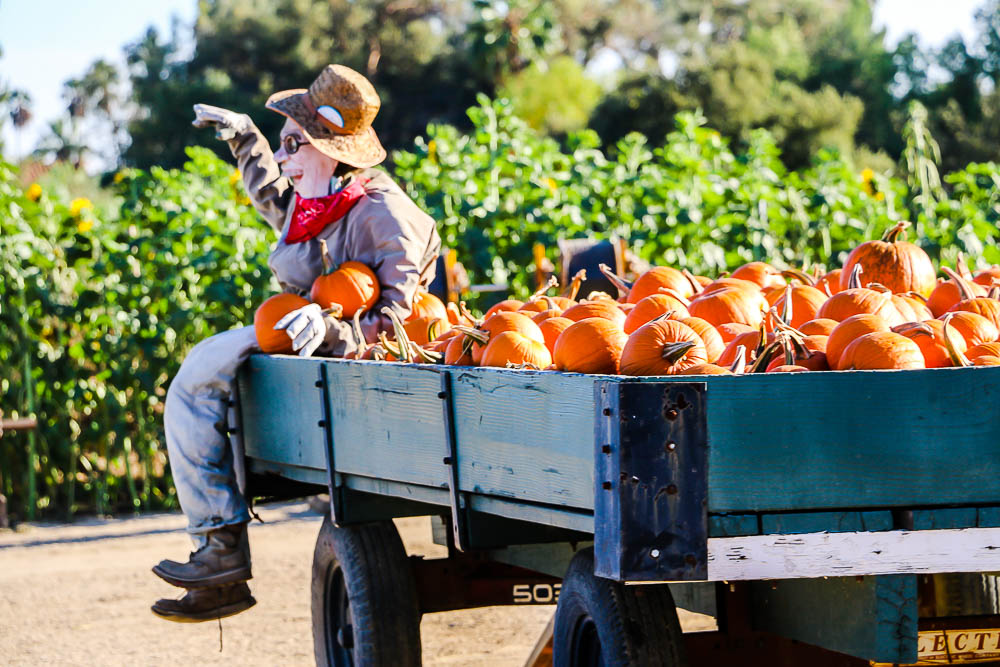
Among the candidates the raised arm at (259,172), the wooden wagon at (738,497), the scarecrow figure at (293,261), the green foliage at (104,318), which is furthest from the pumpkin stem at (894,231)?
the green foliage at (104,318)

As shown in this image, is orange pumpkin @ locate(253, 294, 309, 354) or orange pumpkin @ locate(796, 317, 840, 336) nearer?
orange pumpkin @ locate(796, 317, 840, 336)

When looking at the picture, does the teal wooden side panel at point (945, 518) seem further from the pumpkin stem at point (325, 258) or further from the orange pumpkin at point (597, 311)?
the pumpkin stem at point (325, 258)

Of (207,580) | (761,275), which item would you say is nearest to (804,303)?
(761,275)

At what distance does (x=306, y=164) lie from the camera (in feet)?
17.4

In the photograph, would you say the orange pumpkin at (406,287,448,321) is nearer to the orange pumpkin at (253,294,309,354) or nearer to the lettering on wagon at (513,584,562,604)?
the orange pumpkin at (253,294,309,354)

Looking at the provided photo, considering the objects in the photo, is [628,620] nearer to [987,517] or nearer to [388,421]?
[987,517]

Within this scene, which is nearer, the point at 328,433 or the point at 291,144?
the point at 328,433

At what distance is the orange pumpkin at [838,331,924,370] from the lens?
2.93 m

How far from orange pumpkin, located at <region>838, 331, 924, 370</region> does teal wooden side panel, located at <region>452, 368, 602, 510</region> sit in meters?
0.69

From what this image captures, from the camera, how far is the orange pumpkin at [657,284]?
4.20 meters

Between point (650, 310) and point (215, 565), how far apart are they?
1.88m

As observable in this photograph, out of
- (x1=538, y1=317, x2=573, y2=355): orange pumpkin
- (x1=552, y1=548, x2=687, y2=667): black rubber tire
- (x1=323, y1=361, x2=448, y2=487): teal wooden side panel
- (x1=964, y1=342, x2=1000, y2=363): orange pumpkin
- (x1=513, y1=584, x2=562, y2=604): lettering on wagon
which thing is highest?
(x1=538, y1=317, x2=573, y2=355): orange pumpkin

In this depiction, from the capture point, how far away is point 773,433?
2457 mm

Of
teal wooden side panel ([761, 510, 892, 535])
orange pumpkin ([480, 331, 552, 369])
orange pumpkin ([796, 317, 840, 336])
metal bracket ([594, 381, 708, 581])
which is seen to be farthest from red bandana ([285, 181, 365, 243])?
teal wooden side panel ([761, 510, 892, 535])
